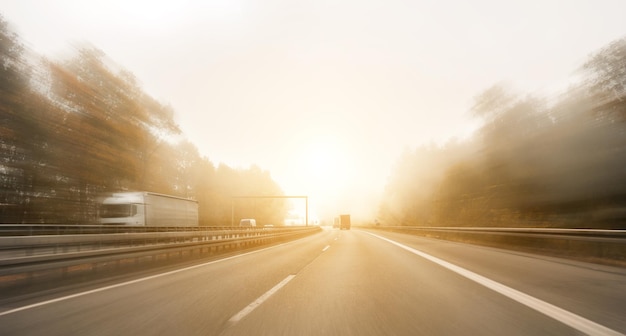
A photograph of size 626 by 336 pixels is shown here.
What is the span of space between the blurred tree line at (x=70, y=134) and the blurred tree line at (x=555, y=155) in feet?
84.7

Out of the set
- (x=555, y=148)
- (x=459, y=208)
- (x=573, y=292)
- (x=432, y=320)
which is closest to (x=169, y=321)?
(x=432, y=320)

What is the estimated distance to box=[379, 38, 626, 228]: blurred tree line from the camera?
19047 mm

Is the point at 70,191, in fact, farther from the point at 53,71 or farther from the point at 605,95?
the point at 605,95

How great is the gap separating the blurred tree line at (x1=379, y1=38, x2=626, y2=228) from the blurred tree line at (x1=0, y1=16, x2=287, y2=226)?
25.8m

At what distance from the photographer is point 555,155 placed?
74.9ft

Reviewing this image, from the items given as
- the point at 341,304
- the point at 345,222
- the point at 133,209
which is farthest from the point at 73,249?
the point at 345,222

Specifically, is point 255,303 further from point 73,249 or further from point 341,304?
point 73,249

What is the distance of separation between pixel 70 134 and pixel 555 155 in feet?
92.6

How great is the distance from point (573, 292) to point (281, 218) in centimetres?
8814

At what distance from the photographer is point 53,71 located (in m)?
24.2

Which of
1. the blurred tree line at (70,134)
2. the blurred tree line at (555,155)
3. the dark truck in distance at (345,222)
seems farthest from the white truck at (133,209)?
the dark truck in distance at (345,222)

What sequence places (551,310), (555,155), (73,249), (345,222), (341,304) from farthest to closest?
1. (345,222)
2. (555,155)
3. (73,249)
4. (341,304)
5. (551,310)

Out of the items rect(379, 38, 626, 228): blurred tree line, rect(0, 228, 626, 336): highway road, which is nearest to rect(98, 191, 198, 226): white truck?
rect(0, 228, 626, 336): highway road

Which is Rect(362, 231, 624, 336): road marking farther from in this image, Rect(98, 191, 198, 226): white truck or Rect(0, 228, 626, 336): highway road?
Rect(98, 191, 198, 226): white truck
